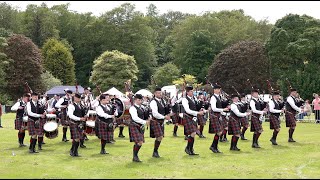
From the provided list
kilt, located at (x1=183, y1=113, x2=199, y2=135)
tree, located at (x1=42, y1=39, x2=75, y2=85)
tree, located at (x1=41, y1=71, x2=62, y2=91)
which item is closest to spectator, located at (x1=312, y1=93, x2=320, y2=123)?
kilt, located at (x1=183, y1=113, x2=199, y2=135)

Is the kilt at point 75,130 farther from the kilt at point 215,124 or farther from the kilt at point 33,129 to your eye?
the kilt at point 215,124

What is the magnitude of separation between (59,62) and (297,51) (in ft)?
109

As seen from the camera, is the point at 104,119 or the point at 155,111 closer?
the point at 155,111

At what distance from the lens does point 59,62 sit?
5781cm

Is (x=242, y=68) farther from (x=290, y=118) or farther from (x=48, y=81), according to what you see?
(x=290, y=118)

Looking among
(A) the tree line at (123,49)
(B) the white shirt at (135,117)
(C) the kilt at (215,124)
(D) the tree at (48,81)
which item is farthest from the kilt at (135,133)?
(D) the tree at (48,81)

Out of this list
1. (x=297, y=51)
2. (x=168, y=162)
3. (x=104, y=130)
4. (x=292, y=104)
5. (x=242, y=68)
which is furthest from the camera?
(x=242, y=68)

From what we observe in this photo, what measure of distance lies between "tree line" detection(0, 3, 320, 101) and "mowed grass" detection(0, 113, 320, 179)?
21174 millimetres

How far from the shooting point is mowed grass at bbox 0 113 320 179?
10.2 m

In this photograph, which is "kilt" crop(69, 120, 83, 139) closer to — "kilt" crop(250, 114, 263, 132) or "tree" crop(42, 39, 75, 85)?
"kilt" crop(250, 114, 263, 132)

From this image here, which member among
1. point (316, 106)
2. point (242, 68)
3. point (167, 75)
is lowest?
point (316, 106)

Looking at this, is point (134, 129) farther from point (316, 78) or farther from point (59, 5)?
point (59, 5)

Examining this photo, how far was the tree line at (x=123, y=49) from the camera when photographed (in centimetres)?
4441

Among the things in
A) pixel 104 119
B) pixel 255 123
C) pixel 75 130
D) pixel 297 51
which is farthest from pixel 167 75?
pixel 75 130
